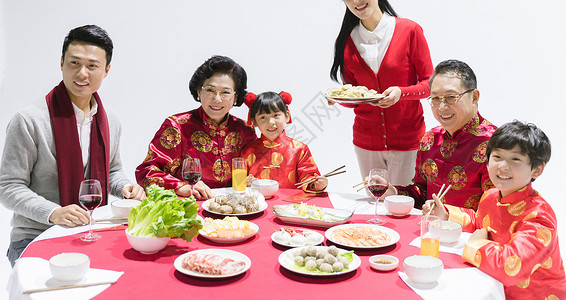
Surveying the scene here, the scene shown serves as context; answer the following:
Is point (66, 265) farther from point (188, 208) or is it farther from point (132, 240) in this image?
point (188, 208)

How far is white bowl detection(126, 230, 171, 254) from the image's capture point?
1.73m

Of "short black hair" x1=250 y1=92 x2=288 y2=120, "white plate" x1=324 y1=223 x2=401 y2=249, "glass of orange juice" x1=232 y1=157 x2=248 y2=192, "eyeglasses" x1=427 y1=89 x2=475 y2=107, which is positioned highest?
"eyeglasses" x1=427 y1=89 x2=475 y2=107

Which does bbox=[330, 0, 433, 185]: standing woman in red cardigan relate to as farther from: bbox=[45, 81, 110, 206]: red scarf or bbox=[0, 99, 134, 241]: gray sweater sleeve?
bbox=[0, 99, 134, 241]: gray sweater sleeve

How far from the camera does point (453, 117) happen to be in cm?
251

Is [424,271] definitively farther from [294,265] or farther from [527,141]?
[527,141]

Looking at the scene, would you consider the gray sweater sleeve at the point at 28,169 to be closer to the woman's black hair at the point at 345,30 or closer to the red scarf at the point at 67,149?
the red scarf at the point at 67,149

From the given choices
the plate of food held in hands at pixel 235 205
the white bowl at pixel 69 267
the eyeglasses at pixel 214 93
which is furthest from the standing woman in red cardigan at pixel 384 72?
the white bowl at pixel 69 267

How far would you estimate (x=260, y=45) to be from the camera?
16.5 ft

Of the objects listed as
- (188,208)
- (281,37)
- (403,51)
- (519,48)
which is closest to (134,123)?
(281,37)

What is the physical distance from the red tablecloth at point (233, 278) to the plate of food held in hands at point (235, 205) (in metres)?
0.24

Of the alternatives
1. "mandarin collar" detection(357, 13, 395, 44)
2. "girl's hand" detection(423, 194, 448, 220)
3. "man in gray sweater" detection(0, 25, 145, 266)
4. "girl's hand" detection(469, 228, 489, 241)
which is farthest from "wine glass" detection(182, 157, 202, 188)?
"mandarin collar" detection(357, 13, 395, 44)

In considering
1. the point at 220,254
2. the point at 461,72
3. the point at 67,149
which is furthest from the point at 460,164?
the point at 67,149

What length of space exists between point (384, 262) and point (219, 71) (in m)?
1.74

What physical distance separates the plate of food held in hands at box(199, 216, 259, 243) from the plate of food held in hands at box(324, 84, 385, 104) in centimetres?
113
